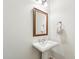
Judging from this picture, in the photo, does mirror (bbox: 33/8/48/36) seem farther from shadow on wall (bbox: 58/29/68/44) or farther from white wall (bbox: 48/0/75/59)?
shadow on wall (bbox: 58/29/68/44)

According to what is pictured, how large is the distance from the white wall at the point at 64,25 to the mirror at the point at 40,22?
0.84 ft

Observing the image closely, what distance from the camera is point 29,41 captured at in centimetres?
190

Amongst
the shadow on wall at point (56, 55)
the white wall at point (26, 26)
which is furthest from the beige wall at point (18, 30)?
the shadow on wall at point (56, 55)

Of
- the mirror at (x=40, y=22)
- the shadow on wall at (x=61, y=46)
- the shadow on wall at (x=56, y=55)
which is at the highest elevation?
the mirror at (x=40, y=22)

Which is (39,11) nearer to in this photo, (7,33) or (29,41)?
(29,41)

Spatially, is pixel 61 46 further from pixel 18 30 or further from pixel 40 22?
pixel 18 30

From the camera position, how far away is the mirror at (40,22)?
2.06 metres

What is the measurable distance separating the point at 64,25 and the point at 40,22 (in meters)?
0.69

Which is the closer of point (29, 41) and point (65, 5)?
point (29, 41)

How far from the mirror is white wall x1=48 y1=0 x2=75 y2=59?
26 centimetres

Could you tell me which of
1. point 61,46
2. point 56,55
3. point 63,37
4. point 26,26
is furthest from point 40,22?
point 56,55

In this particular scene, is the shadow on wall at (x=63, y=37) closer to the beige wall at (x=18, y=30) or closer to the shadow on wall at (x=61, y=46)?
the shadow on wall at (x=61, y=46)
